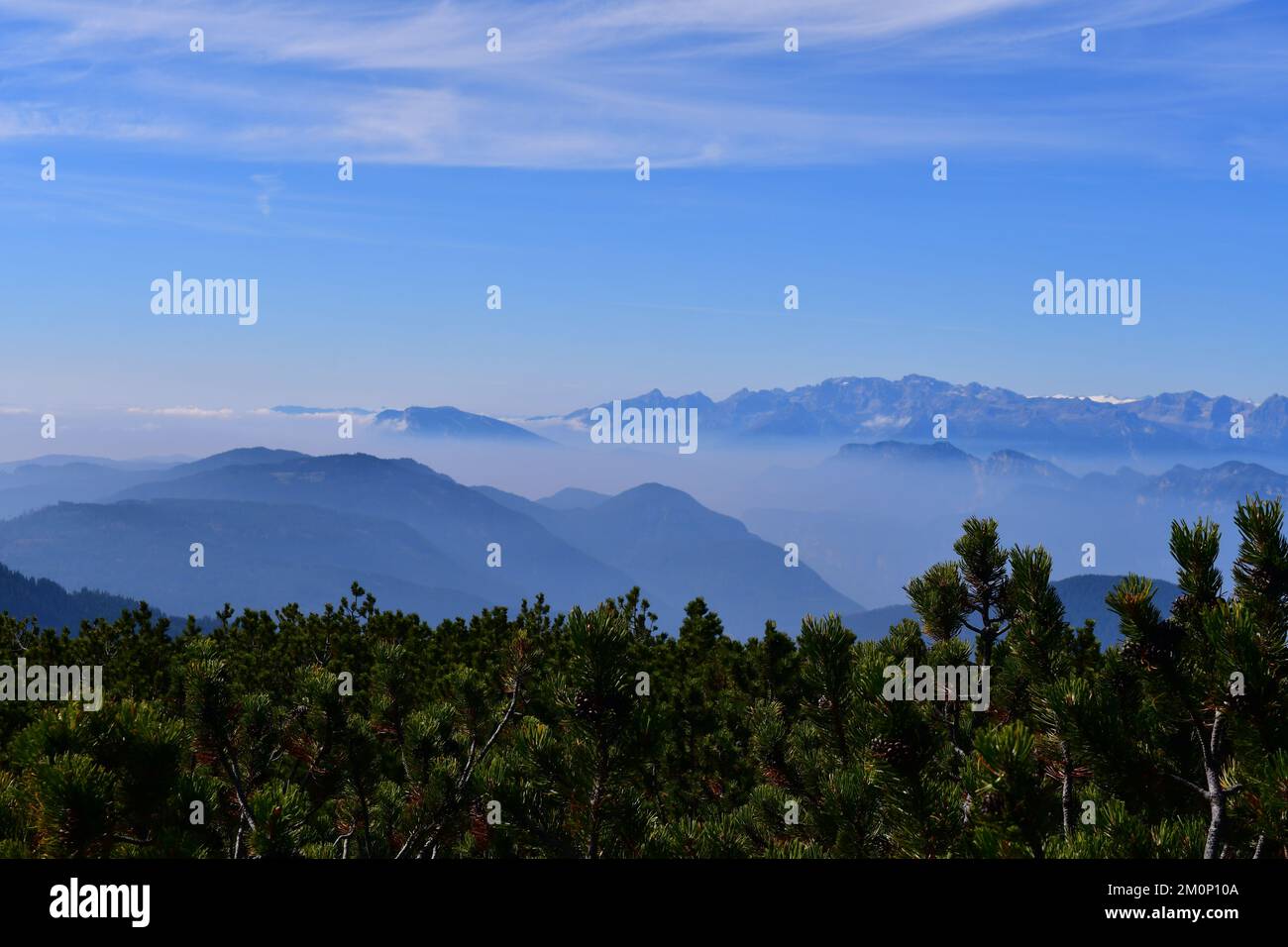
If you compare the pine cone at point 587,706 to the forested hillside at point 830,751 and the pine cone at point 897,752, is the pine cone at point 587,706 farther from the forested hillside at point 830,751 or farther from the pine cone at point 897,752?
the pine cone at point 897,752

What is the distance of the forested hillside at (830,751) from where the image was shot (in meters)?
4.62

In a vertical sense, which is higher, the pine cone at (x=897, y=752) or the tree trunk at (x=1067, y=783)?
the pine cone at (x=897, y=752)

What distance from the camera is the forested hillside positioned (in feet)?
15.2

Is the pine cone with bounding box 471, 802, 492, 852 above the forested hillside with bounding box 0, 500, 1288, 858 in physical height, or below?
below

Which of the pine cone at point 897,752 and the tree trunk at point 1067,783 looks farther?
the tree trunk at point 1067,783

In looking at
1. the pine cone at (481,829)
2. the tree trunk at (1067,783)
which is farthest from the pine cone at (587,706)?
the tree trunk at (1067,783)

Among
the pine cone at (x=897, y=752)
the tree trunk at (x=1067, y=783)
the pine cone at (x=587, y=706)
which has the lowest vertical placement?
the tree trunk at (x=1067, y=783)
